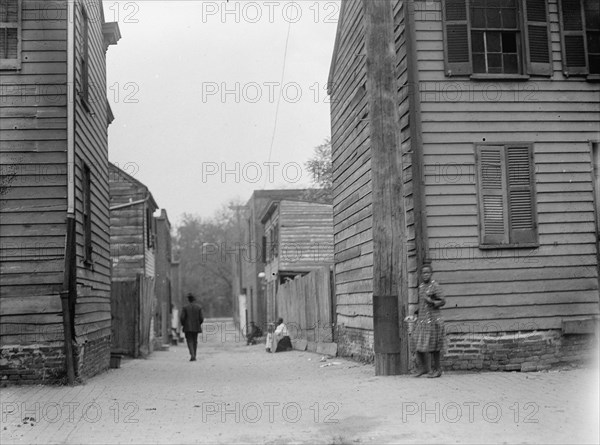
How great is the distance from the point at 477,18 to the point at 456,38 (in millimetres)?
561

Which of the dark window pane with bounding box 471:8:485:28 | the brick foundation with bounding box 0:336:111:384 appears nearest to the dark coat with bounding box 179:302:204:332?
the brick foundation with bounding box 0:336:111:384

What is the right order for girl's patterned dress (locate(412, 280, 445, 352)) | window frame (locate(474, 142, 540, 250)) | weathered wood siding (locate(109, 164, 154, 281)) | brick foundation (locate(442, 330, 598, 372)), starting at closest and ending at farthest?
girl's patterned dress (locate(412, 280, 445, 352)) < brick foundation (locate(442, 330, 598, 372)) < window frame (locate(474, 142, 540, 250)) < weathered wood siding (locate(109, 164, 154, 281))

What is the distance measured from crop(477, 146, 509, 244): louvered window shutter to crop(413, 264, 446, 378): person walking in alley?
5.03ft

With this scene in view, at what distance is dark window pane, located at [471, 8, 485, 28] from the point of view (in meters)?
13.0

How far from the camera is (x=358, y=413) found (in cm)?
866

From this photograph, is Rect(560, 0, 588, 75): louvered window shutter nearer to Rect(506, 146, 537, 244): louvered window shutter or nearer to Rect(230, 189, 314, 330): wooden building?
Rect(506, 146, 537, 244): louvered window shutter

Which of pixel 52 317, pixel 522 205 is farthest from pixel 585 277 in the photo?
pixel 52 317

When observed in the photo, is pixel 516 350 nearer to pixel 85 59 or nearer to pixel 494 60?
pixel 494 60

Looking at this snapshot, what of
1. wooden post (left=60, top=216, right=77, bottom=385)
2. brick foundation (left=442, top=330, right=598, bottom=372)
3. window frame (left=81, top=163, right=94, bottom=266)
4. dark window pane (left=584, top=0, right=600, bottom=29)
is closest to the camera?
wooden post (left=60, top=216, right=77, bottom=385)

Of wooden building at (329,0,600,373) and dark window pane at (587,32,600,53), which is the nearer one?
wooden building at (329,0,600,373)

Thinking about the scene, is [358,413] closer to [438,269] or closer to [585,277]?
[438,269]

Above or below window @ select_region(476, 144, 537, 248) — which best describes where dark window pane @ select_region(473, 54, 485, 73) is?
above

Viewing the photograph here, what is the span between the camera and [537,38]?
1309 cm

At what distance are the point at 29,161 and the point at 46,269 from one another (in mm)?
1737
